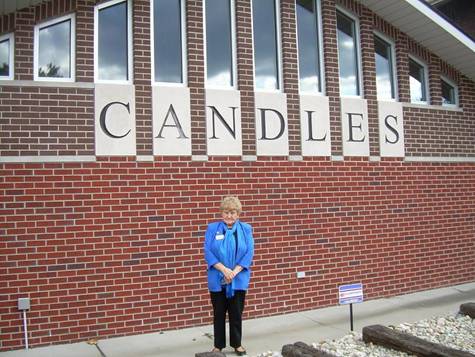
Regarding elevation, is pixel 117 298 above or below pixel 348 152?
below

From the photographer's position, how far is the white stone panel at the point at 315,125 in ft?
25.1

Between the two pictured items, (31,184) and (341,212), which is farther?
(341,212)

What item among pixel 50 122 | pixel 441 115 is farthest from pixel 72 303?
pixel 441 115

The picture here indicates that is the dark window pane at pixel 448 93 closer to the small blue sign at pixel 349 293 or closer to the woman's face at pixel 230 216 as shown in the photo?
the small blue sign at pixel 349 293

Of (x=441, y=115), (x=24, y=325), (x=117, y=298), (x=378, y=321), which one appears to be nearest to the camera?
(x=24, y=325)

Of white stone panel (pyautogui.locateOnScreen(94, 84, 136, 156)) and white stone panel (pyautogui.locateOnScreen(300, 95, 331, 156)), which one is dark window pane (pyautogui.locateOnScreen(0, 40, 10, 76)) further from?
white stone panel (pyautogui.locateOnScreen(300, 95, 331, 156))

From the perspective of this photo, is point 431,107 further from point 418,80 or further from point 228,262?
point 228,262

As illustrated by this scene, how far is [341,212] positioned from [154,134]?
3.21 m

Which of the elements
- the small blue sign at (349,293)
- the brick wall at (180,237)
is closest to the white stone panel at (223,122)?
the brick wall at (180,237)

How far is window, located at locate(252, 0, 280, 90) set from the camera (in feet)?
24.9

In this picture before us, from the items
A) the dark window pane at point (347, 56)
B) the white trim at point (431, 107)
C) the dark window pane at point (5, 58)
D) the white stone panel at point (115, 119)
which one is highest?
the dark window pane at point (347, 56)

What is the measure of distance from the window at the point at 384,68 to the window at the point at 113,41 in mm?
4290

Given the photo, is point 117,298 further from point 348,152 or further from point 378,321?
point 348,152

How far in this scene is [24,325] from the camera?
19.0ft
